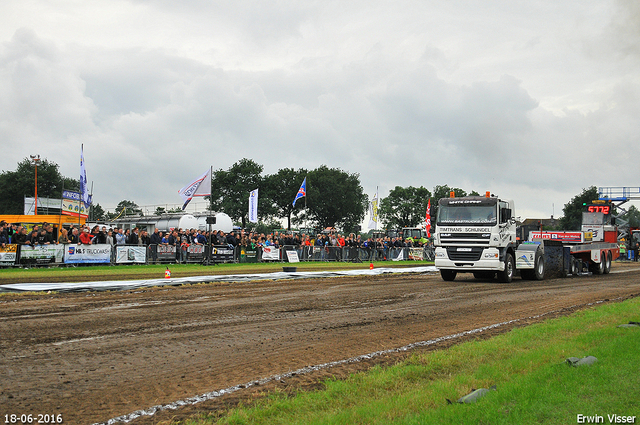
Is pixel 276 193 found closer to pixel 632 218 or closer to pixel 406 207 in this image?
pixel 406 207

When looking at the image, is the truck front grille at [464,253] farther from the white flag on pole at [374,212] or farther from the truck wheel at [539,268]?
the white flag on pole at [374,212]

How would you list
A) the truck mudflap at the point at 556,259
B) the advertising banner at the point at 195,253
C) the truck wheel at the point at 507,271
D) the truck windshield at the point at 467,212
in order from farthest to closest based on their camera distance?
the advertising banner at the point at 195,253 < the truck mudflap at the point at 556,259 < the truck wheel at the point at 507,271 < the truck windshield at the point at 467,212

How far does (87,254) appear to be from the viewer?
23.2 metres

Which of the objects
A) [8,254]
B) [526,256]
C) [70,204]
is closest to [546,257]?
[526,256]

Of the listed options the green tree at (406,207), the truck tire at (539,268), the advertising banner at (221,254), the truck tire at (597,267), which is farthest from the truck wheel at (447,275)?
the green tree at (406,207)

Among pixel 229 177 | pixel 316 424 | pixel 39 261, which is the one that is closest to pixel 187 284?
pixel 39 261

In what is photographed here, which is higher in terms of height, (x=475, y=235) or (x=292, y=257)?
(x=475, y=235)

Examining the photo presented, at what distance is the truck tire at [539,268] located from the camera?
866 inches

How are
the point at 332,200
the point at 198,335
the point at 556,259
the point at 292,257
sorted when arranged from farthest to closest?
1. the point at 332,200
2. the point at 292,257
3. the point at 556,259
4. the point at 198,335

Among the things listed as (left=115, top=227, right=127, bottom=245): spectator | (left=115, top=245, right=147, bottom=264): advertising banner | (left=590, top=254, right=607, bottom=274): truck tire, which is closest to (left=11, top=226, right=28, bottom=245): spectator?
(left=115, top=245, right=147, bottom=264): advertising banner

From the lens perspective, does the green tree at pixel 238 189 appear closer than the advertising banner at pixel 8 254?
No

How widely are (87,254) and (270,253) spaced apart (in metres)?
10.3

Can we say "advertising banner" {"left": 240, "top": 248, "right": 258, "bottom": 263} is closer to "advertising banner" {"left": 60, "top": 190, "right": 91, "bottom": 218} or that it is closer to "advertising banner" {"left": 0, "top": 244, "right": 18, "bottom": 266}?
"advertising banner" {"left": 0, "top": 244, "right": 18, "bottom": 266}

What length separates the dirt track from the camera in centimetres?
535
